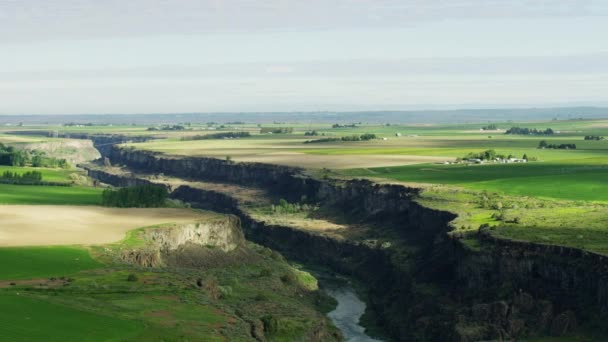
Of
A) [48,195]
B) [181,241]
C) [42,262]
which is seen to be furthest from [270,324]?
[48,195]

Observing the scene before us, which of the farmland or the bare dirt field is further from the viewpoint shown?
the bare dirt field

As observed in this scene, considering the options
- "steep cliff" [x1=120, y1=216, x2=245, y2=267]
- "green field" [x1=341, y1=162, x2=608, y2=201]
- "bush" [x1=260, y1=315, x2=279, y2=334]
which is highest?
"green field" [x1=341, y1=162, x2=608, y2=201]

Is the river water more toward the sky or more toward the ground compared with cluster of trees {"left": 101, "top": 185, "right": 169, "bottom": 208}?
more toward the ground

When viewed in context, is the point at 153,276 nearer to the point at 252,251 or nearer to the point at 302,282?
the point at 302,282

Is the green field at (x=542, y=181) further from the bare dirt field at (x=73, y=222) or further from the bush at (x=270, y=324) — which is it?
the bush at (x=270, y=324)

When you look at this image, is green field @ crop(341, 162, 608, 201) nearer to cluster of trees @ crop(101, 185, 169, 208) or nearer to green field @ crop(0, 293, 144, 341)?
cluster of trees @ crop(101, 185, 169, 208)

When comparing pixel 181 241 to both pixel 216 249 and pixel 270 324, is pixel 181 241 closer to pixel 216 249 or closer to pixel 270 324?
pixel 216 249

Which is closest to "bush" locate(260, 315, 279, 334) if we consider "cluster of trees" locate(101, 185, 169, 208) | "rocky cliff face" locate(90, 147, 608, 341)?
"rocky cliff face" locate(90, 147, 608, 341)
